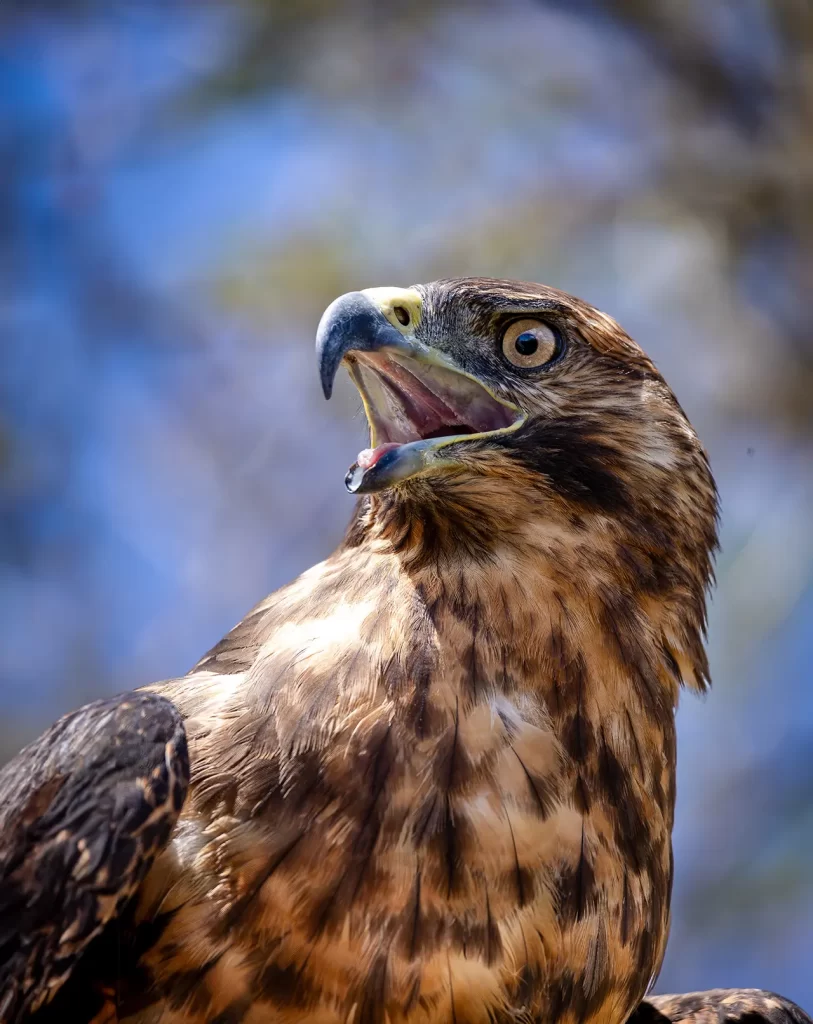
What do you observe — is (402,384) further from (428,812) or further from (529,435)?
(428,812)

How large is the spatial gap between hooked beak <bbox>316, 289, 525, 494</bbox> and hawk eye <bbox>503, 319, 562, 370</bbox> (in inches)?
4.3

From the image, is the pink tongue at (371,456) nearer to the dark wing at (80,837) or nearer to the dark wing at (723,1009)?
the dark wing at (80,837)

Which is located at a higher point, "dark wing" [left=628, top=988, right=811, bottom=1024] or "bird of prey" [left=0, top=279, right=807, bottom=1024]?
"bird of prey" [left=0, top=279, right=807, bottom=1024]

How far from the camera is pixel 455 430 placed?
284 centimetres

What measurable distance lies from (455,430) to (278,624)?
2.02ft

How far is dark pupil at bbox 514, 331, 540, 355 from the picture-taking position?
282 cm

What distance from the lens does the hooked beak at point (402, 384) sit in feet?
8.49

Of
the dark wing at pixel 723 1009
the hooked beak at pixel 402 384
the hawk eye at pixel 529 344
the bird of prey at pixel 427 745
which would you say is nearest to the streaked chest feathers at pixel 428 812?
the bird of prey at pixel 427 745

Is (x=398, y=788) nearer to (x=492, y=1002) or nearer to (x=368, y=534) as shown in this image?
(x=492, y=1002)

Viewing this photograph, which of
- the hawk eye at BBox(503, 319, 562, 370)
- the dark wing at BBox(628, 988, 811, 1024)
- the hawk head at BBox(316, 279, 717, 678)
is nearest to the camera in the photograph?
the hawk head at BBox(316, 279, 717, 678)

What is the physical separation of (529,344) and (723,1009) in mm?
2001

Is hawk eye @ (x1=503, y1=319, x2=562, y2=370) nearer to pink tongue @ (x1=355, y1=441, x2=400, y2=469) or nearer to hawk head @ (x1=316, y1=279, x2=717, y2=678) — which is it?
hawk head @ (x1=316, y1=279, x2=717, y2=678)

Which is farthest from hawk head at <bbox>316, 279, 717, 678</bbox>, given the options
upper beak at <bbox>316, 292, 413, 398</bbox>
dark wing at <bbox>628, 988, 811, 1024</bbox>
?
dark wing at <bbox>628, 988, 811, 1024</bbox>

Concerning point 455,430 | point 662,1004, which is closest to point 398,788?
point 455,430
